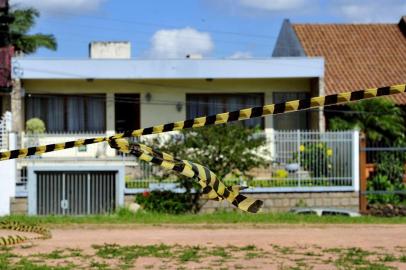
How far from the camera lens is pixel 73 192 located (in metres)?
18.8

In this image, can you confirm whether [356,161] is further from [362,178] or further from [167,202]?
[167,202]

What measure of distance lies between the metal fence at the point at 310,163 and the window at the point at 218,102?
6.40 meters

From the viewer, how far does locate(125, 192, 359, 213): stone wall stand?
19.5 m

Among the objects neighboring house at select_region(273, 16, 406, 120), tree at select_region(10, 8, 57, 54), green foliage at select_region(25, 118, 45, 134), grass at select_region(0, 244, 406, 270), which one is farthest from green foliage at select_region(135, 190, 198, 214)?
tree at select_region(10, 8, 57, 54)

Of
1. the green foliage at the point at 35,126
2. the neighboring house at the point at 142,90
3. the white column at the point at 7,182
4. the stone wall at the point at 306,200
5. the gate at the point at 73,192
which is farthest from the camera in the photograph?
the neighboring house at the point at 142,90

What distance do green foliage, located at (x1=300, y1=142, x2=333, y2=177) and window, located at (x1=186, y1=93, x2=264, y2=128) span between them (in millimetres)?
6377

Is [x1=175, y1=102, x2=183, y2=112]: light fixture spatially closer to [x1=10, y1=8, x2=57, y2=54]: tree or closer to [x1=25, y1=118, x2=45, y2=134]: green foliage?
[x1=25, y1=118, x2=45, y2=134]: green foliage

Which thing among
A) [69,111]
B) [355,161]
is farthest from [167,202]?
[69,111]

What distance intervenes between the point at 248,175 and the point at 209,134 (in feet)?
4.83

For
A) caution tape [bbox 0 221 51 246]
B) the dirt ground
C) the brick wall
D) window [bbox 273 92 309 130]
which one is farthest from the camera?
window [bbox 273 92 309 130]

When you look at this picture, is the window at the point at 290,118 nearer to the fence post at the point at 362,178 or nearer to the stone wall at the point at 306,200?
the fence post at the point at 362,178

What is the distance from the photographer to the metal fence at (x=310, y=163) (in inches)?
775

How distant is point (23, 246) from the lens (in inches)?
467

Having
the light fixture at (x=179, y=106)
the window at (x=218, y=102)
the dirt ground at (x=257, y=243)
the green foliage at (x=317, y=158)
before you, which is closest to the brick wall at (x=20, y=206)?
the dirt ground at (x=257, y=243)
